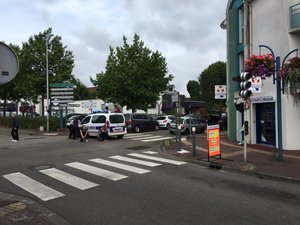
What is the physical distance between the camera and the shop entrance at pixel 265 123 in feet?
53.4

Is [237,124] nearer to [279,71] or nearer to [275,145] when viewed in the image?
[275,145]

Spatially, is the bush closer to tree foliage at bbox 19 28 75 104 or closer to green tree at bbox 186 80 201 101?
tree foliage at bbox 19 28 75 104

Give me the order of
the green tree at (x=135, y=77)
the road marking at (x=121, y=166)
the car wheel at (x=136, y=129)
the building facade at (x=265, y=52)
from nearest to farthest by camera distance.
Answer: the road marking at (x=121, y=166) < the building facade at (x=265, y=52) < the car wheel at (x=136, y=129) < the green tree at (x=135, y=77)

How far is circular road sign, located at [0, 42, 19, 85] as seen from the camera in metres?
5.43

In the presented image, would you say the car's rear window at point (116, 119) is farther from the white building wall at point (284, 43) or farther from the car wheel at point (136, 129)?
the white building wall at point (284, 43)

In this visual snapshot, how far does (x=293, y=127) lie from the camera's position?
1490 centimetres

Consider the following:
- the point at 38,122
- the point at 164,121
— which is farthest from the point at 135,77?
the point at 38,122

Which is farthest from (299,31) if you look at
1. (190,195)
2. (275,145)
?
(190,195)

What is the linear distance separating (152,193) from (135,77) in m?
30.4

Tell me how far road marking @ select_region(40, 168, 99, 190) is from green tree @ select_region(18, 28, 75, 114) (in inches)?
1001

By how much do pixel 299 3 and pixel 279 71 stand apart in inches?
184

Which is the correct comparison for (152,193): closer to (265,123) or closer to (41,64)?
(265,123)

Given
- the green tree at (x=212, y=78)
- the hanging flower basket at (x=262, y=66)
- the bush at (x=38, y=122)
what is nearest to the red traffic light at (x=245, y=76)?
the hanging flower basket at (x=262, y=66)

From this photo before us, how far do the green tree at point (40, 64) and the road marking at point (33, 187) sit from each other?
25.9 metres
